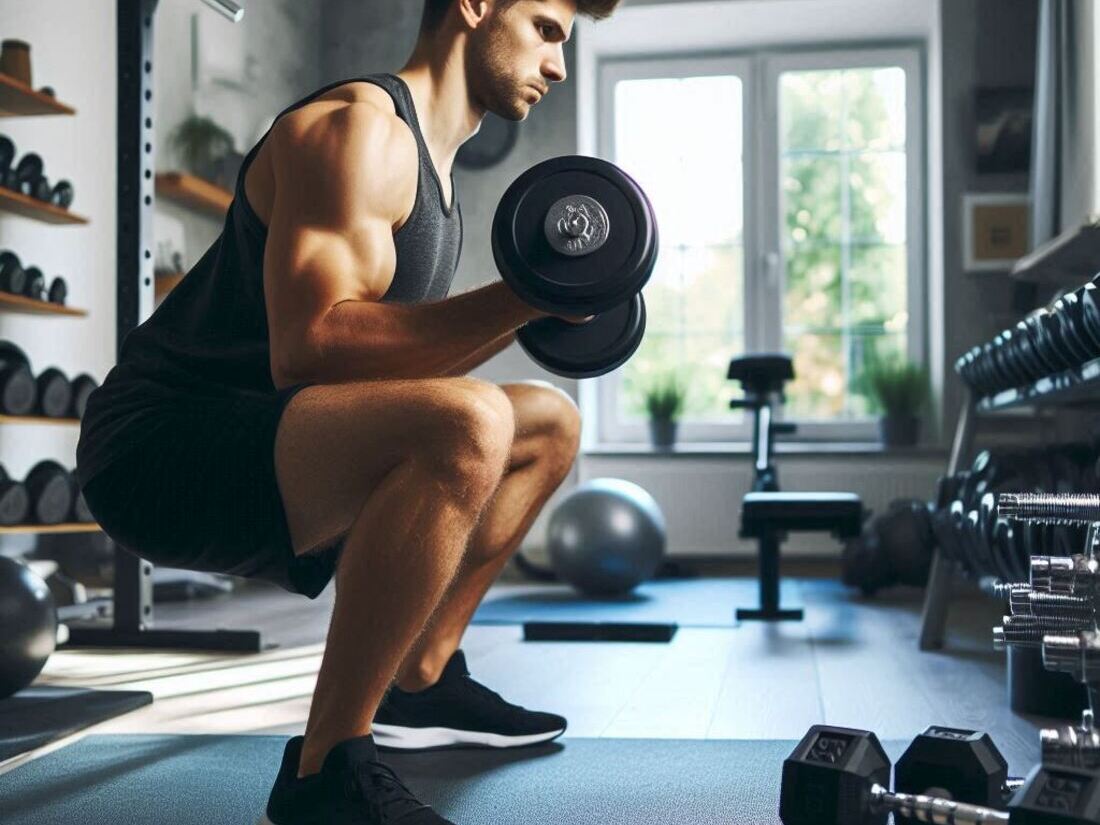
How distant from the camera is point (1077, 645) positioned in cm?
112

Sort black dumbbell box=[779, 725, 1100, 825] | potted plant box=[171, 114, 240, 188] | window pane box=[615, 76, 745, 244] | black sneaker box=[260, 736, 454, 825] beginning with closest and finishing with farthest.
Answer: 1. black dumbbell box=[779, 725, 1100, 825]
2. black sneaker box=[260, 736, 454, 825]
3. potted plant box=[171, 114, 240, 188]
4. window pane box=[615, 76, 745, 244]

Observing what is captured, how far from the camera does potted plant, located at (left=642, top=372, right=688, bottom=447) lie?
213 inches

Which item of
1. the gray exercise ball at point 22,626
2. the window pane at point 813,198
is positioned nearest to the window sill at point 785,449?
the window pane at point 813,198

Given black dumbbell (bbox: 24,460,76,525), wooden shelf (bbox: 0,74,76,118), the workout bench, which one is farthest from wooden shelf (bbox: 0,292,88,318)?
the workout bench

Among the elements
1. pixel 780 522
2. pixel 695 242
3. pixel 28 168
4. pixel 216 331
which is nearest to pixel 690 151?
pixel 695 242

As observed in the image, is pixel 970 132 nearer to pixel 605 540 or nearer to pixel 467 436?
pixel 605 540

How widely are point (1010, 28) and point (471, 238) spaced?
241cm

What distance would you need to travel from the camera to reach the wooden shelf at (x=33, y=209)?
3.33 metres

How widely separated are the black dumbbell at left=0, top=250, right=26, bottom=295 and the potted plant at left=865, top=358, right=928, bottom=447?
3397 mm

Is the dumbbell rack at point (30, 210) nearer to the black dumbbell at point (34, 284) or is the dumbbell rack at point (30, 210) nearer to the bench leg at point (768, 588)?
the black dumbbell at point (34, 284)

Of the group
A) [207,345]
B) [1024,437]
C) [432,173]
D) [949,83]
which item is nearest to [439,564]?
[207,345]

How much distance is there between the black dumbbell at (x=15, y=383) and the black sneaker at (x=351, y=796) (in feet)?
7.55

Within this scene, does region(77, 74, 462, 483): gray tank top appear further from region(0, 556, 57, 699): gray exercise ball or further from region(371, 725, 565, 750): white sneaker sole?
region(0, 556, 57, 699): gray exercise ball

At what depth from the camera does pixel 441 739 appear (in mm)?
1849
